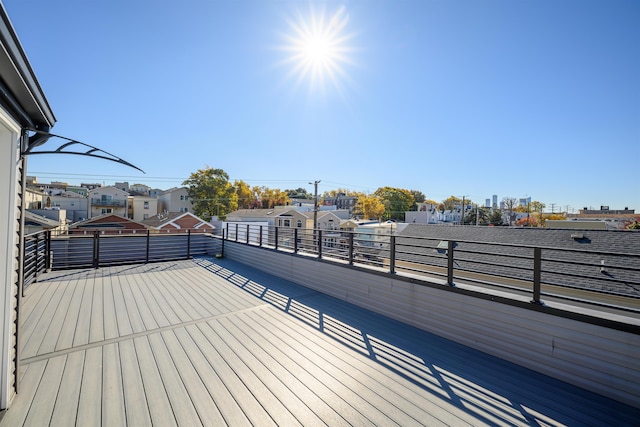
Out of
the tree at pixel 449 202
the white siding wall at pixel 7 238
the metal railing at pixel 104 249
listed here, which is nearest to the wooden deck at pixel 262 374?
the white siding wall at pixel 7 238

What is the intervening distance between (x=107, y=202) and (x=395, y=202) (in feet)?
147

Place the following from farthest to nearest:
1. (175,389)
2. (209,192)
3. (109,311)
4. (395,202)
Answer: (395,202) < (209,192) < (109,311) < (175,389)

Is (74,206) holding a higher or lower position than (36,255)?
higher

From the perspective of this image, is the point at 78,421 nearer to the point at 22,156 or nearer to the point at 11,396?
the point at 11,396

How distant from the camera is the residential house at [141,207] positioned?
34938 millimetres

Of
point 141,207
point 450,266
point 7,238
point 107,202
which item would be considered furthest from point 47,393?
point 141,207

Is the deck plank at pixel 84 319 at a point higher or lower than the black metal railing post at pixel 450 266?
lower

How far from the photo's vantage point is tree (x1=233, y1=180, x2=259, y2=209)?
127 feet

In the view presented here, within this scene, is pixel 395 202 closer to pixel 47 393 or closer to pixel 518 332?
pixel 518 332

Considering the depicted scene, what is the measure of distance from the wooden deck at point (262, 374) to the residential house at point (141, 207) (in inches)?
1470

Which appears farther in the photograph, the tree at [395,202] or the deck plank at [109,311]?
the tree at [395,202]

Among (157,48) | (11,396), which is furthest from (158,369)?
(157,48)

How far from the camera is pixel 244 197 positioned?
130 ft

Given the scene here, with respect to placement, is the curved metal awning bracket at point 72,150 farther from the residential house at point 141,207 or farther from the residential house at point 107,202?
the residential house at point 141,207
